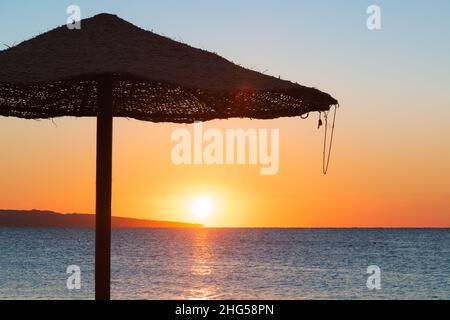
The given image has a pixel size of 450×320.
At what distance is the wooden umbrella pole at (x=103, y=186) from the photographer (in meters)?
5.64

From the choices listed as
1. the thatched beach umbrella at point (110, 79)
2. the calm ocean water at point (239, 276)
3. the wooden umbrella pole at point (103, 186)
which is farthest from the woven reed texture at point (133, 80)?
the calm ocean water at point (239, 276)

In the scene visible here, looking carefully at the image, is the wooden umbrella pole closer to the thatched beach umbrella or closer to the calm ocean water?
the thatched beach umbrella

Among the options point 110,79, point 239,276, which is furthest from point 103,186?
point 239,276

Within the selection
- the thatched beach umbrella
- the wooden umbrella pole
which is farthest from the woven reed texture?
the wooden umbrella pole

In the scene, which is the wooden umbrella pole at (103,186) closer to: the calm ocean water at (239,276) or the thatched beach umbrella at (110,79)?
the thatched beach umbrella at (110,79)

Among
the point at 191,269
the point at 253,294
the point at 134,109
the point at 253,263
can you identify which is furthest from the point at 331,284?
the point at 134,109

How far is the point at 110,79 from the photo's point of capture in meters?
5.38

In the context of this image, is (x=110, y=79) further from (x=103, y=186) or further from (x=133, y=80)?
(x=103, y=186)

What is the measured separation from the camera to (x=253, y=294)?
31.6 meters

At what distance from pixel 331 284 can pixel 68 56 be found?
107ft

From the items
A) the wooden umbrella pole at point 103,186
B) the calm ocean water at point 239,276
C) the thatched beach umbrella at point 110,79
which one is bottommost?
the calm ocean water at point 239,276

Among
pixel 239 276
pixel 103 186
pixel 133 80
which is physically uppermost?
pixel 133 80

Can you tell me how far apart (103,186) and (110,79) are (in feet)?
2.71
